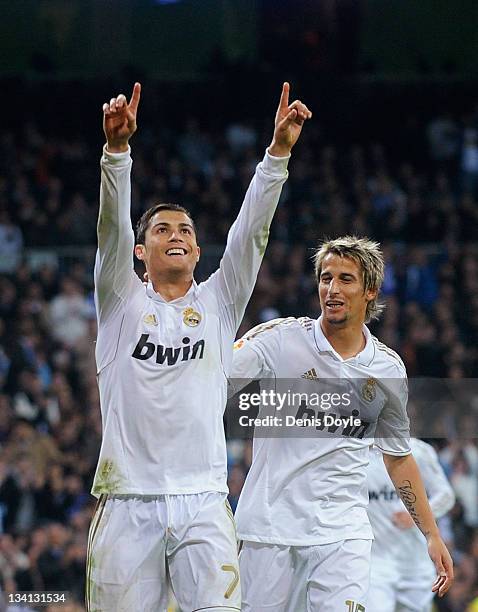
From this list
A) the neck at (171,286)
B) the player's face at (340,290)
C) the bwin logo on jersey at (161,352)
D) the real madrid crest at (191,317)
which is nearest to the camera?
the bwin logo on jersey at (161,352)

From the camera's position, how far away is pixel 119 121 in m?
4.96

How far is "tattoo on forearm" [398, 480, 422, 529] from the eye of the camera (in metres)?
6.09

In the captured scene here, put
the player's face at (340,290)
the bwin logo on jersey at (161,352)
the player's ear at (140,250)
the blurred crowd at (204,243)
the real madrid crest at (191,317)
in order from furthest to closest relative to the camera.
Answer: the blurred crowd at (204,243) → the player's face at (340,290) → the player's ear at (140,250) → the real madrid crest at (191,317) → the bwin logo on jersey at (161,352)

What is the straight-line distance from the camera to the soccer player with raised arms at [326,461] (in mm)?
5797

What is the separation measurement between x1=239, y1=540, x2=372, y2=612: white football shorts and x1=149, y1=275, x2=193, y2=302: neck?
1285 mm

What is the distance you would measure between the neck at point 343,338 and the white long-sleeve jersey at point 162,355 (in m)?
0.77

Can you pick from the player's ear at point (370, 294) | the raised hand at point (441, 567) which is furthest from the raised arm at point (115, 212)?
the raised hand at point (441, 567)

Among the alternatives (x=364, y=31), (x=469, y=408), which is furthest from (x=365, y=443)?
(x=364, y=31)

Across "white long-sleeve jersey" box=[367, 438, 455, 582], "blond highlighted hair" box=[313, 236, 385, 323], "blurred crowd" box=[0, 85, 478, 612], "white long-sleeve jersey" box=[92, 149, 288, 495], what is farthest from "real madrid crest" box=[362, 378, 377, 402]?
"blurred crowd" box=[0, 85, 478, 612]

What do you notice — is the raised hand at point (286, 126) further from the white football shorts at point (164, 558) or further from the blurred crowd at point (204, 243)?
the blurred crowd at point (204, 243)

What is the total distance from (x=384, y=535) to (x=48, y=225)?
27.2ft

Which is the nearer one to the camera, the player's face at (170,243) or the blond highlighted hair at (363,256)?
the player's face at (170,243)

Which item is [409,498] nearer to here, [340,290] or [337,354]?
[337,354]

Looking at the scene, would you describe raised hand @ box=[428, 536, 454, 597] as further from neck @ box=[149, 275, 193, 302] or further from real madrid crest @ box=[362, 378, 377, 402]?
neck @ box=[149, 275, 193, 302]
